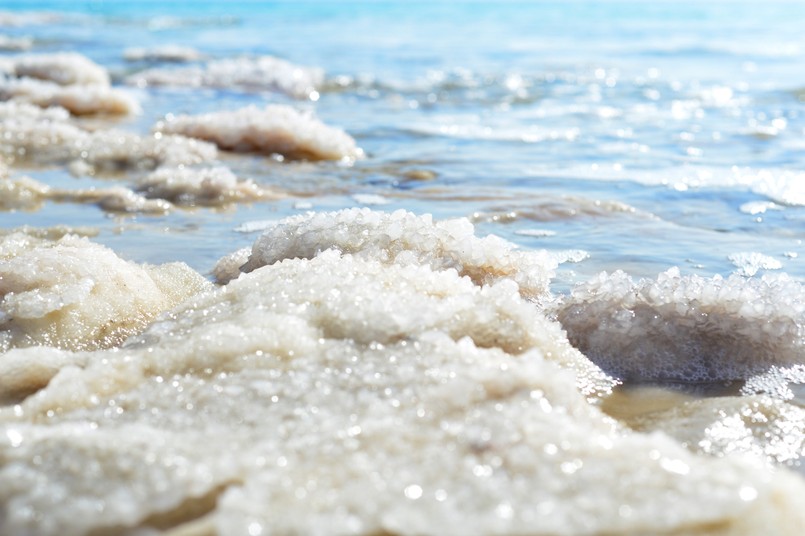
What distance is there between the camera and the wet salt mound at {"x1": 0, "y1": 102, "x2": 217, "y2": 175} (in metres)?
5.97

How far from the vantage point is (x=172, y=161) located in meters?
5.96

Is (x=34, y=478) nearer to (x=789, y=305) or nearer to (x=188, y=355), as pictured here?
(x=188, y=355)

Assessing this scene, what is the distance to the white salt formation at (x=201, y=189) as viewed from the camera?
506cm

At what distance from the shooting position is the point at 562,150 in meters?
A: 6.63

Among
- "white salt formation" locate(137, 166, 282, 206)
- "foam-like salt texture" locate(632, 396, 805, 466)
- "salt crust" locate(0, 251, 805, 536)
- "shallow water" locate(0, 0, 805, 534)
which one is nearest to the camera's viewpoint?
"salt crust" locate(0, 251, 805, 536)

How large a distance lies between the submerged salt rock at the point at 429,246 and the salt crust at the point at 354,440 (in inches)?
31.4

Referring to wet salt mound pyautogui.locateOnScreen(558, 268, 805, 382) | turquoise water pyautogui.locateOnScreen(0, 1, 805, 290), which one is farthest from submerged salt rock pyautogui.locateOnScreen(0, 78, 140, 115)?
wet salt mound pyautogui.locateOnScreen(558, 268, 805, 382)

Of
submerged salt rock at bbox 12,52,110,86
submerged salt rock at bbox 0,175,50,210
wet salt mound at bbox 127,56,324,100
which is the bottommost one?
submerged salt rock at bbox 0,175,50,210

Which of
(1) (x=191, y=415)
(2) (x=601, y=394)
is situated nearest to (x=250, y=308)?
(1) (x=191, y=415)

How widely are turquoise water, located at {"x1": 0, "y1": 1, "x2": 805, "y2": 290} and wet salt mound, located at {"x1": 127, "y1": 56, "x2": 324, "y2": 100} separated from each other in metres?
0.34

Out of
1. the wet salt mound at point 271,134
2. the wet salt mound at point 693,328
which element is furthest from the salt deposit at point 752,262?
the wet salt mound at point 271,134

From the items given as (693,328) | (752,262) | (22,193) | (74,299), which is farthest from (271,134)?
(693,328)

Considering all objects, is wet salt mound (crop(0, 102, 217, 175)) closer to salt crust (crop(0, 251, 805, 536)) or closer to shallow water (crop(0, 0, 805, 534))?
shallow water (crop(0, 0, 805, 534))

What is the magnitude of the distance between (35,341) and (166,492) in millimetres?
1329
